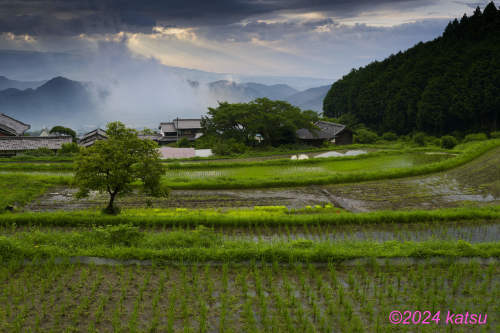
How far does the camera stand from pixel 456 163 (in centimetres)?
1884

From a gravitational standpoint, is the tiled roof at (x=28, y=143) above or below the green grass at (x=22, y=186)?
above

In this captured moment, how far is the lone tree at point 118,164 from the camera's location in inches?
409

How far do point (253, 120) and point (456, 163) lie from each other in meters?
14.9

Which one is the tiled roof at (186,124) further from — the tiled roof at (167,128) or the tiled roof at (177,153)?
the tiled roof at (177,153)

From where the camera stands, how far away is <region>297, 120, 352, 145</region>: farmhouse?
104 ft

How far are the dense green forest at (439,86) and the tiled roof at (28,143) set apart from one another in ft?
106

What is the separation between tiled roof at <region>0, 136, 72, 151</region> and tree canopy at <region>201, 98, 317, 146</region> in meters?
12.8

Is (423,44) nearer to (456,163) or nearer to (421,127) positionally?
(421,127)

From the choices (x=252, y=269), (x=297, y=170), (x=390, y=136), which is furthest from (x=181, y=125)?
(x=252, y=269)

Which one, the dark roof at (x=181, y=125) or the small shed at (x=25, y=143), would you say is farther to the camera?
the dark roof at (x=181, y=125)

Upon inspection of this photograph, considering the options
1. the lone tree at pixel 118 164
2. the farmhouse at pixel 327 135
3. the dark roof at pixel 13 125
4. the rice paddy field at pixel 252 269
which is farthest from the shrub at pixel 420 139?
the dark roof at pixel 13 125

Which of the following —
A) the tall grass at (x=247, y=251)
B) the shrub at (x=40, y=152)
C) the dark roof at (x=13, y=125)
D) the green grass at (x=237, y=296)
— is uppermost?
the dark roof at (x=13, y=125)

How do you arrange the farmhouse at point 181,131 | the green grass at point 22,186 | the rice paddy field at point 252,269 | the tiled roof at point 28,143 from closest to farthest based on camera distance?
the rice paddy field at point 252,269 → the green grass at point 22,186 → the tiled roof at point 28,143 → the farmhouse at point 181,131

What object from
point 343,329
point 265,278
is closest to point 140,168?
point 265,278
